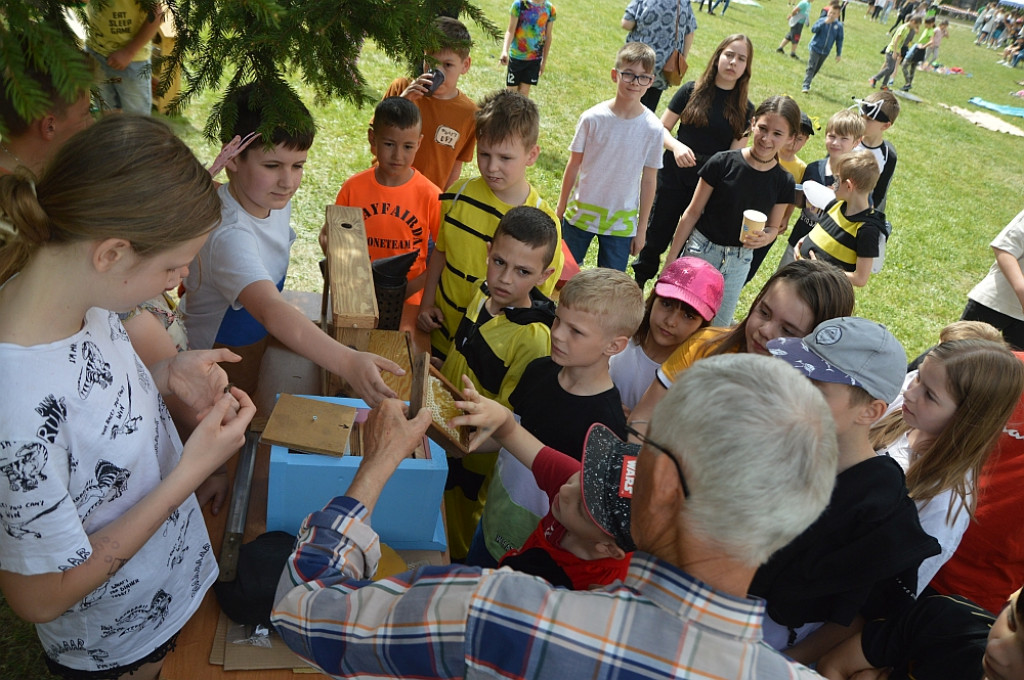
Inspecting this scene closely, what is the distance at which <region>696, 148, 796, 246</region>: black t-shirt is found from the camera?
16.2 ft

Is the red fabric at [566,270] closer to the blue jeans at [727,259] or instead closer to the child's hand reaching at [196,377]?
the blue jeans at [727,259]

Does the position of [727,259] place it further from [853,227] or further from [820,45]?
[820,45]

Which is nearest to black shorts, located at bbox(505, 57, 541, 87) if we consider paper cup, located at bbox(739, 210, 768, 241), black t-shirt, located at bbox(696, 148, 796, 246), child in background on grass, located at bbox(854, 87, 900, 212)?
child in background on grass, located at bbox(854, 87, 900, 212)

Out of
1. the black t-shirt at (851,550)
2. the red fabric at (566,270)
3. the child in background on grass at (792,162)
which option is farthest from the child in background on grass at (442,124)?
the black t-shirt at (851,550)

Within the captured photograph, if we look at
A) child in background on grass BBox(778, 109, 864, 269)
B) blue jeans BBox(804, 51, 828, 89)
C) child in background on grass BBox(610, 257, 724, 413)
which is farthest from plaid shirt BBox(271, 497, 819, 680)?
blue jeans BBox(804, 51, 828, 89)

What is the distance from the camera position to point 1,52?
127 centimetres

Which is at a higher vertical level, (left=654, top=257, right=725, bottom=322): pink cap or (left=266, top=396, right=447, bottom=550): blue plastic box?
(left=654, top=257, right=725, bottom=322): pink cap

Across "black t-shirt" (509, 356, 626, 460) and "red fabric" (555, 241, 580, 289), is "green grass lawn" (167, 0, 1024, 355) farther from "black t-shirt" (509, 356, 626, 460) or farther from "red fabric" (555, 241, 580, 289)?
"black t-shirt" (509, 356, 626, 460)

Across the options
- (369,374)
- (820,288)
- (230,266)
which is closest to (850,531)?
(820,288)

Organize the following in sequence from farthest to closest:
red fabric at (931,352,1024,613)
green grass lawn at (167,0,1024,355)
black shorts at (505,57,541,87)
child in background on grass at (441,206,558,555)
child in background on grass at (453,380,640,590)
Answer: black shorts at (505,57,541,87)
green grass lawn at (167,0,1024,355)
child in background on grass at (441,206,558,555)
red fabric at (931,352,1024,613)
child in background on grass at (453,380,640,590)

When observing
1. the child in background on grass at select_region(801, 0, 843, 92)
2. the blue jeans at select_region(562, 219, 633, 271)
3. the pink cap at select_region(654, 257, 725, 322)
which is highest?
the child in background on grass at select_region(801, 0, 843, 92)

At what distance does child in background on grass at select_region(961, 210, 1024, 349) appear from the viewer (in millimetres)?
4434

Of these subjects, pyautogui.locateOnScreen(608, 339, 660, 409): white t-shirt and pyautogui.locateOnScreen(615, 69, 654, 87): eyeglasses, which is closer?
pyautogui.locateOnScreen(608, 339, 660, 409): white t-shirt

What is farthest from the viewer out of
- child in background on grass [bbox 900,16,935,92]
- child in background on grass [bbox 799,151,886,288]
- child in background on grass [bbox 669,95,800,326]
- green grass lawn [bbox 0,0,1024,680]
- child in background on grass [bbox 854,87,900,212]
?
child in background on grass [bbox 900,16,935,92]
